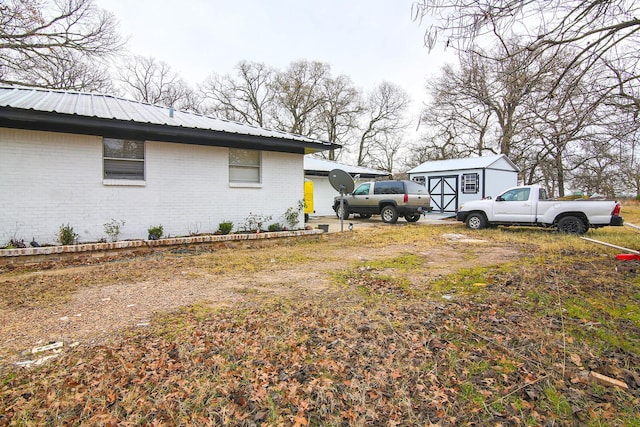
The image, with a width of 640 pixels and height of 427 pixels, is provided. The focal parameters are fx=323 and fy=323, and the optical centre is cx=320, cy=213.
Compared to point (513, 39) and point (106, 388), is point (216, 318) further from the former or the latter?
point (513, 39)

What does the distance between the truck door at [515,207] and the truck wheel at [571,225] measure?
76cm

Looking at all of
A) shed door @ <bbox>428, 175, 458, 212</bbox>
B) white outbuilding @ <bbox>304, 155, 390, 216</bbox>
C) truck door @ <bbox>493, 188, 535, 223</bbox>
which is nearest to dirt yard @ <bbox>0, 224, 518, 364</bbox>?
truck door @ <bbox>493, 188, 535, 223</bbox>

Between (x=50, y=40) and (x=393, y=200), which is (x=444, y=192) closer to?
(x=393, y=200)

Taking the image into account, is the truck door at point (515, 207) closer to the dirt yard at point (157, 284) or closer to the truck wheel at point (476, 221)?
the truck wheel at point (476, 221)

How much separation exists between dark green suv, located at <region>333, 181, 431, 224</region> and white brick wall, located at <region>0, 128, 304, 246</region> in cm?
519

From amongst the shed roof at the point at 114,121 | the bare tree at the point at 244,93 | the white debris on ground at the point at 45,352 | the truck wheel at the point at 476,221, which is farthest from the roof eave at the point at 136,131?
the bare tree at the point at 244,93

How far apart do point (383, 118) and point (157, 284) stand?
29575 millimetres

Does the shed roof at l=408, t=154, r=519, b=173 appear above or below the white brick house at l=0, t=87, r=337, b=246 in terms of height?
above

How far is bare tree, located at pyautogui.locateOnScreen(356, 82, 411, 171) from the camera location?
30.9 meters

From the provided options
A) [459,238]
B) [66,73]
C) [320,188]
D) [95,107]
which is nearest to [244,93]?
[66,73]

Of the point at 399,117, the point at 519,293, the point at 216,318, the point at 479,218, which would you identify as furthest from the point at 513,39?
the point at 399,117

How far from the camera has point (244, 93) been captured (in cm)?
3008

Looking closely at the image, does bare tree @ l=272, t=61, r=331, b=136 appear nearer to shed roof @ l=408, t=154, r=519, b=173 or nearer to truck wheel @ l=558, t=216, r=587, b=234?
shed roof @ l=408, t=154, r=519, b=173

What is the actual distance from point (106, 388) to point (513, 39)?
486 cm
